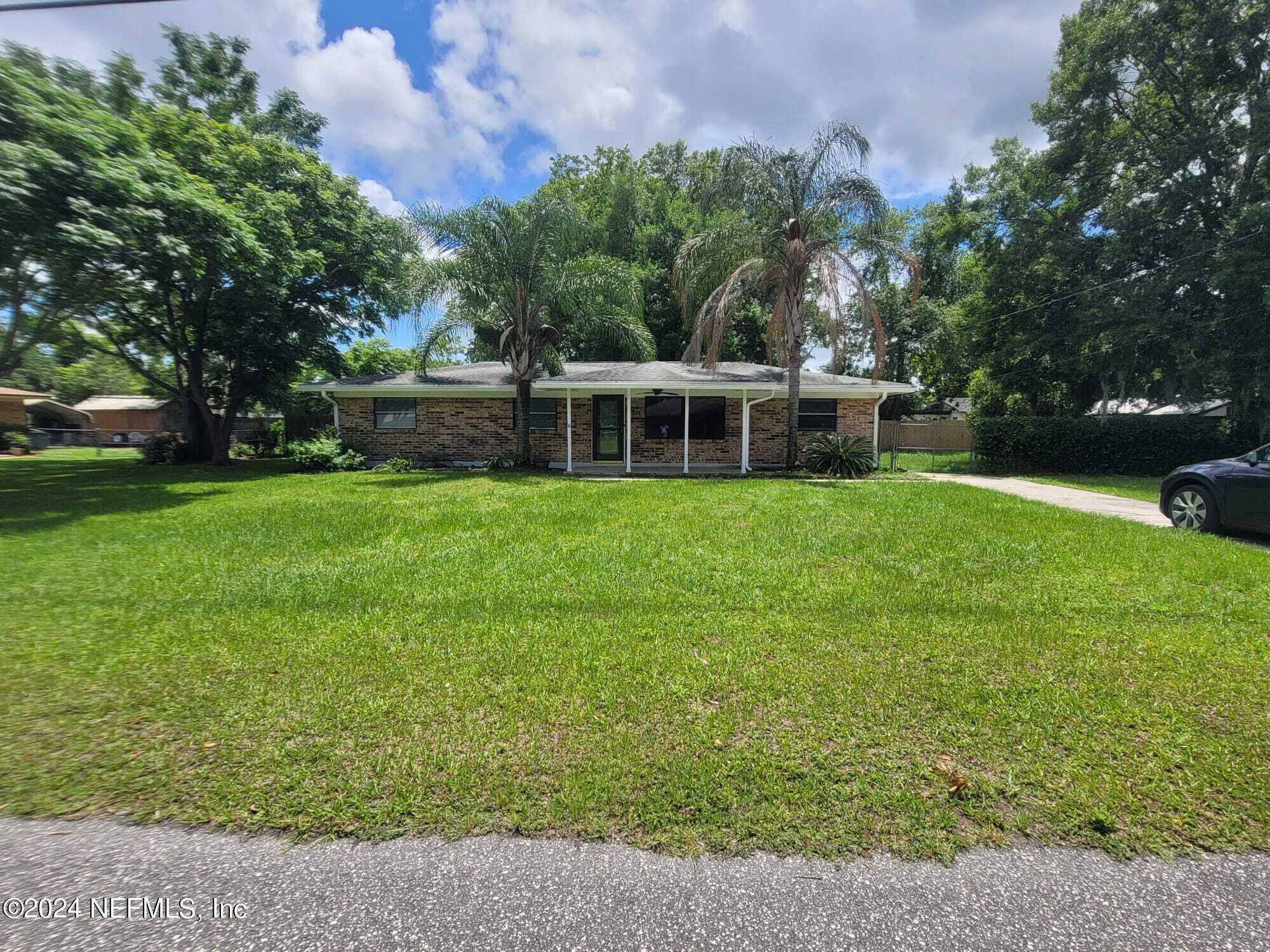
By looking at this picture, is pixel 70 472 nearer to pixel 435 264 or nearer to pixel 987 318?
pixel 435 264

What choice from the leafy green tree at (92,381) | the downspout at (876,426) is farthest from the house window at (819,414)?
the leafy green tree at (92,381)

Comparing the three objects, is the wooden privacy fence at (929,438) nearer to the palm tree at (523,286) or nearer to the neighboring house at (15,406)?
the palm tree at (523,286)

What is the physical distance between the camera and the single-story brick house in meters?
15.8

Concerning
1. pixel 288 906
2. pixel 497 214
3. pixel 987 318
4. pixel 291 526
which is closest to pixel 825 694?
pixel 288 906

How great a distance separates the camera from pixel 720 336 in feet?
42.7

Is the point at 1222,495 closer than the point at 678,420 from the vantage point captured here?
Yes

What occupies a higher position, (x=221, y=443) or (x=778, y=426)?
(x=778, y=426)

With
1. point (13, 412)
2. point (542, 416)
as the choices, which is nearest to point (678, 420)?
point (542, 416)

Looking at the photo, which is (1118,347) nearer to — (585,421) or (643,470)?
(643,470)

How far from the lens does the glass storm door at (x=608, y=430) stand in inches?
632

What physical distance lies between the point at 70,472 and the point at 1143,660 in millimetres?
21260

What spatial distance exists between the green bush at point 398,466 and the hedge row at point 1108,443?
17.2m

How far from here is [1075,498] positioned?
10.8m

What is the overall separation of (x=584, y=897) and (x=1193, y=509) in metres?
9.18
